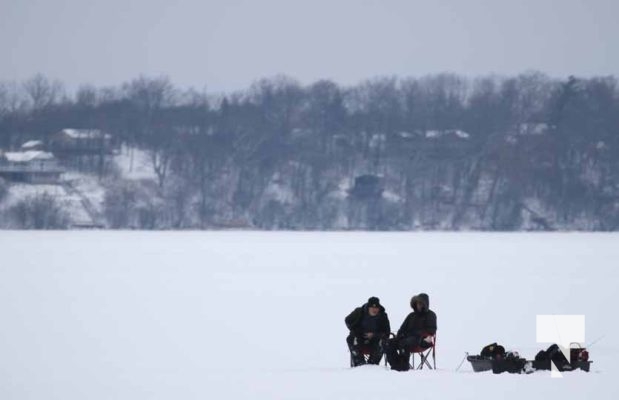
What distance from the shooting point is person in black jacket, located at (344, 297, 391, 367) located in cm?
1284

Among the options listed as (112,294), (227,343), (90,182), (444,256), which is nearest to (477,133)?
(90,182)

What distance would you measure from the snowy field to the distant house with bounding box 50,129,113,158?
47177mm

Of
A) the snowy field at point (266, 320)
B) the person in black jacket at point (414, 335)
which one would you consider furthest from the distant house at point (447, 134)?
the person in black jacket at point (414, 335)

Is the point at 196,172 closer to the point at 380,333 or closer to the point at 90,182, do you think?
the point at 90,182

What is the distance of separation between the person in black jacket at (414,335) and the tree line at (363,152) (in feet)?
200

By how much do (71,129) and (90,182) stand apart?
915cm

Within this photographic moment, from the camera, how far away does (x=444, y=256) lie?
37.8 meters

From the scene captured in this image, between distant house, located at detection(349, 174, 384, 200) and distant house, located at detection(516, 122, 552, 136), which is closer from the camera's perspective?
distant house, located at detection(349, 174, 384, 200)

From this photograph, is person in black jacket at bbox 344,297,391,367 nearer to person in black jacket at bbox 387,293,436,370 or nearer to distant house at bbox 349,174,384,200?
person in black jacket at bbox 387,293,436,370

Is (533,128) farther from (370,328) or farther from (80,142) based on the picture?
(370,328)

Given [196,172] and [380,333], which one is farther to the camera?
[196,172]

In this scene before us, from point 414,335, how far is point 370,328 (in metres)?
0.39

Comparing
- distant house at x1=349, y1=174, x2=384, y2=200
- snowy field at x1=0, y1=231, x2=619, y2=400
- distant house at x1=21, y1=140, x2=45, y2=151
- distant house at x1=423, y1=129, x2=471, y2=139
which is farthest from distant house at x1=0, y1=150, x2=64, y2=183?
snowy field at x1=0, y1=231, x2=619, y2=400

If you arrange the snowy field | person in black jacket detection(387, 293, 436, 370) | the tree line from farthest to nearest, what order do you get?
the tree line < person in black jacket detection(387, 293, 436, 370) < the snowy field
